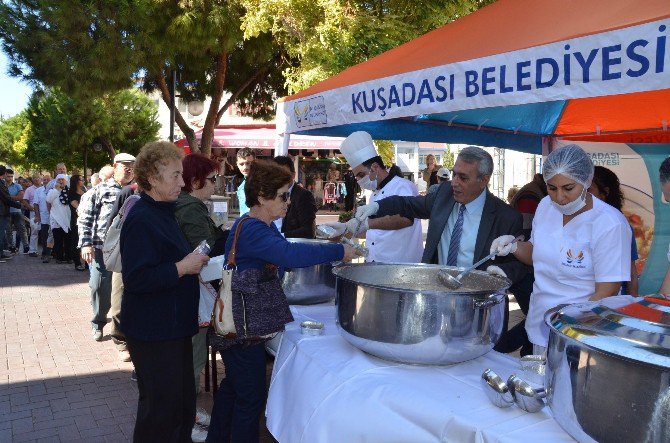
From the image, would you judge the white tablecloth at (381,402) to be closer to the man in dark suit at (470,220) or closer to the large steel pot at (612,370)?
the large steel pot at (612,370)

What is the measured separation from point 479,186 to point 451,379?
1.22m

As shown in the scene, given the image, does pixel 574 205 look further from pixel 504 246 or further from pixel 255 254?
pixel 255 254

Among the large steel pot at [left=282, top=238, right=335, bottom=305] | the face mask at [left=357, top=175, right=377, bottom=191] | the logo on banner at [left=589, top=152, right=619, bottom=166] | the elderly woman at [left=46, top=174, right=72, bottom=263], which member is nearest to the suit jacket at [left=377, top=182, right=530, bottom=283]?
the large steel pot at [left=282, top=238, right=335, bottom=305]

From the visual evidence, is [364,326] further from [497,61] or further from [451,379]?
[497,61]

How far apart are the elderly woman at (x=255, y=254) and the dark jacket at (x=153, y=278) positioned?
24 cm

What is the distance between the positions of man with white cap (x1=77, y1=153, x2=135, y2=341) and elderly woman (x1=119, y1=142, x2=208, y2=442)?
280cm

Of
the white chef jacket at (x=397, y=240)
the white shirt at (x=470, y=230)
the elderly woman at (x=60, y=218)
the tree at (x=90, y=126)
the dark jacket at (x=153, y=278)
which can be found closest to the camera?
the dark jacket at (x=153, y=278)

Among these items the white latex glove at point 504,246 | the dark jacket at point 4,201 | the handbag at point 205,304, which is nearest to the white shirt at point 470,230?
the white latex glove at point 504,246

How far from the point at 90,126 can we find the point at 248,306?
2442 cm

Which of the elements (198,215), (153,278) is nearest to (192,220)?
(198,215)

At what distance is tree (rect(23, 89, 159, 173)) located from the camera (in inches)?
962

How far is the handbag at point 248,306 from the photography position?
248cm

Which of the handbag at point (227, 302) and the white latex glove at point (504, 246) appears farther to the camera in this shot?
the handbag at point (227, 302)

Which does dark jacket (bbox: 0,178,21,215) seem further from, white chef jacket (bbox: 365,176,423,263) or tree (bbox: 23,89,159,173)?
tree (bbox: 23,89,159,173)
